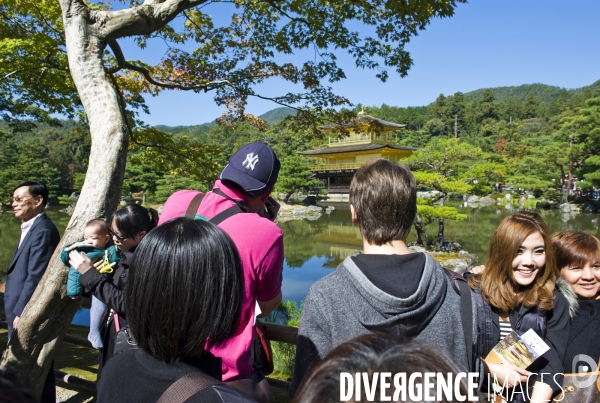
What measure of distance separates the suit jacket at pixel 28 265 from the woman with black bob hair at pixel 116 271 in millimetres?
681

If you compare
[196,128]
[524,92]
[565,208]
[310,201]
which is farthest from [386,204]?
[524,92]

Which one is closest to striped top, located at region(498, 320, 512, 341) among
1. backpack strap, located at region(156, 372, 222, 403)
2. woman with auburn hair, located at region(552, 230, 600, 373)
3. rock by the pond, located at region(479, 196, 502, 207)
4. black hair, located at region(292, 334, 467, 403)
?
woman with auburn hair, located at region(552, 230, 600, 373)

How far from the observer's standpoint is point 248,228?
3.92 ft

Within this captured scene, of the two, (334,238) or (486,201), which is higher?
(486,201)

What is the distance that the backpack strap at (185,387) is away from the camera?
665 mm

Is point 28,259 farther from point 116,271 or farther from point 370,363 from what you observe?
point 370,363

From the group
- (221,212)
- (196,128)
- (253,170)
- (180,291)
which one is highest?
(196,128)

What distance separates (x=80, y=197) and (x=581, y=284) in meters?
2.21

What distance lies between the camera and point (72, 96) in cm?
444

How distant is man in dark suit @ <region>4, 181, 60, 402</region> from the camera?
6.86ft

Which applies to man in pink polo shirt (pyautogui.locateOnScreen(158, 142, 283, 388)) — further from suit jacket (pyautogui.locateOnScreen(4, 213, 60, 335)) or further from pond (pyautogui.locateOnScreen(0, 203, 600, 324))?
pond (pyautogui.locateOnScreen(0, 203, 600, 324))

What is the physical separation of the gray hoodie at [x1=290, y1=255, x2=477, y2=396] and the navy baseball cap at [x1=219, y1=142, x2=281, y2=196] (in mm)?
435

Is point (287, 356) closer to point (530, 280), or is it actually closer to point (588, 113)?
point (530, 280)

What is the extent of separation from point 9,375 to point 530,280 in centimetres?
137
